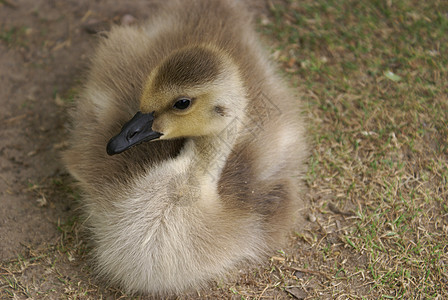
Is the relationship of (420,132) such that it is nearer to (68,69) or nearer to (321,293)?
(321,293)

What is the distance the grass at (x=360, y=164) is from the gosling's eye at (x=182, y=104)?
0.73m

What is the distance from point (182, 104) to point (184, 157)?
22cm

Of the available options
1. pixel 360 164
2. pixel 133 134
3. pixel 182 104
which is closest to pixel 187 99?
pixel 182 104

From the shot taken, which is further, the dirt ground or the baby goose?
the dirt ground

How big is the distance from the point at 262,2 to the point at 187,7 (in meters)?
0.86

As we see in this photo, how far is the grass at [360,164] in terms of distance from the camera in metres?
1.88

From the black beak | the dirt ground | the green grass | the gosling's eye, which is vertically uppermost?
the gosling's eye

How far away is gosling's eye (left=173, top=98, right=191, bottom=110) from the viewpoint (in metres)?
1.64

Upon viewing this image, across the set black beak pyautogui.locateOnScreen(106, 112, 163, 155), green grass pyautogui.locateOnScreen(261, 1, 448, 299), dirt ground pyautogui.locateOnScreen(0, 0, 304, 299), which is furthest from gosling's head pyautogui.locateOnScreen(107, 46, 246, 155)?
green grass pyautogui.locateOnScreen(261, 1, 448, 299)

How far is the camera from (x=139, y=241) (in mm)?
1696

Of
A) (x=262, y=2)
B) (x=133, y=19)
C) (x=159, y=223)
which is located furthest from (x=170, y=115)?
(x=262, y=2)

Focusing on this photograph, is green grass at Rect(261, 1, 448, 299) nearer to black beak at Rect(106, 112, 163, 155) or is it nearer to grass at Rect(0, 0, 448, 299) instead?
grass at Rect(0, 0, 448, 299)

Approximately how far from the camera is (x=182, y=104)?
5.40ft

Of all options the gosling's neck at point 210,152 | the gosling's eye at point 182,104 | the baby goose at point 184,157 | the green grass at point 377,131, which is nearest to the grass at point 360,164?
the green grass at point 377,131
